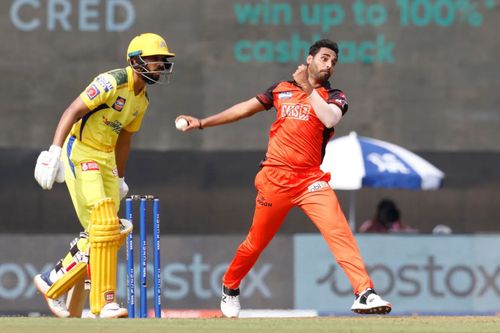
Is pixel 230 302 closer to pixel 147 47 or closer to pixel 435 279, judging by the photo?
pixel 147 47

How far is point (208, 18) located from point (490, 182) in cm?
360

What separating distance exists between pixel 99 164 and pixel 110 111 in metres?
0.35

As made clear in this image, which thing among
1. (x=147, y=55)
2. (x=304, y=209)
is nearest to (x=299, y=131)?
(x=304, y=209)

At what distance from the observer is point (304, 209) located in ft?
31.2

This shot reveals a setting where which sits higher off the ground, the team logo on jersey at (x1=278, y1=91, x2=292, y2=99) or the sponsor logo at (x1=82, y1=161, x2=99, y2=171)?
the team logo on jersey at (x1=278, y1=91, x2=292, y2=99)

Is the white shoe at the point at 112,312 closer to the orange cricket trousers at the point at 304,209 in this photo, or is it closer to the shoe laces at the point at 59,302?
the shoe laces at the point at 59,302

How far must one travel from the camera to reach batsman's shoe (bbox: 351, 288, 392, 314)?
901 centimetres

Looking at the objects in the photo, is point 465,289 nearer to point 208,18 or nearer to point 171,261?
point 171,261

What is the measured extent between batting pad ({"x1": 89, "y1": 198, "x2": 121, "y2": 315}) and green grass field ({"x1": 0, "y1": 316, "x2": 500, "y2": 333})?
2.79 feet

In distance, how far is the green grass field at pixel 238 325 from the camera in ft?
25.6

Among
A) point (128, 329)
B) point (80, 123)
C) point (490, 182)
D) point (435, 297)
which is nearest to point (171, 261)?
point (435, 297)

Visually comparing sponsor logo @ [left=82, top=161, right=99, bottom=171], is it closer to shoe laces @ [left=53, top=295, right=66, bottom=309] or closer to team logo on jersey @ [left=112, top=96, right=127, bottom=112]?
team logo on jersey @ [left=112, top=96, right=127, bottom=112]

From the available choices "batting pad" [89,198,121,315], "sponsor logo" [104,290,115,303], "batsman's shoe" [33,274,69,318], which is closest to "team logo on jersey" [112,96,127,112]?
"batting pad" [89,198,121,315]

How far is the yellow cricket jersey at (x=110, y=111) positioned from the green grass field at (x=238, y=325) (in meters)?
1.52
